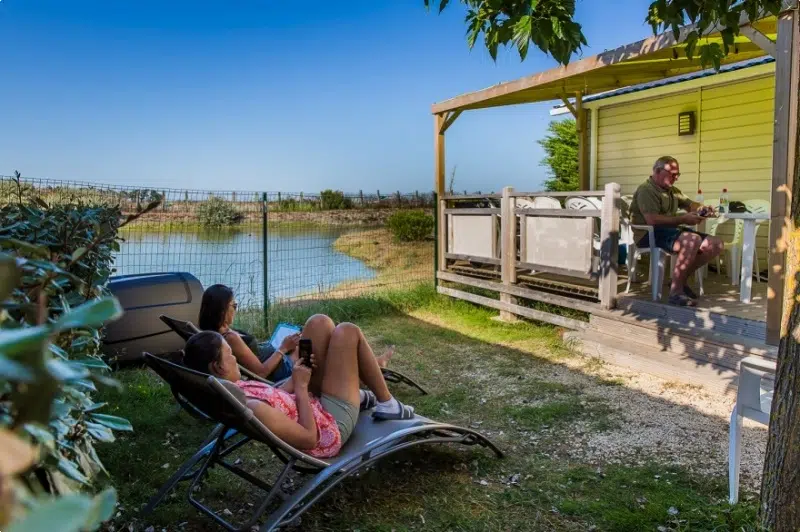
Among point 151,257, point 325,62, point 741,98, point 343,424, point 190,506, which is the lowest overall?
point 190,506

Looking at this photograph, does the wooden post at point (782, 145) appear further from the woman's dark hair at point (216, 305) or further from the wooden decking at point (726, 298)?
the woman's dark hair at point (216, 305)

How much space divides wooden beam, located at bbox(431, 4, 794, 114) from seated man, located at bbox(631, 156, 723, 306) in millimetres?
1070

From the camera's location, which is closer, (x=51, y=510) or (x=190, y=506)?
(x=51, y=510)

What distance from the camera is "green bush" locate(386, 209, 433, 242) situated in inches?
410

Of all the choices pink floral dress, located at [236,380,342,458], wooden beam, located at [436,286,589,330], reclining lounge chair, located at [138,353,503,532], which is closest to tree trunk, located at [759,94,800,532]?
reclining lounge chair, located at [138,353,503,532]

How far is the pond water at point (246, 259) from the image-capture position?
255 inches

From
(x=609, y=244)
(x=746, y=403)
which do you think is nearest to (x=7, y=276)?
(x=746, y=403)

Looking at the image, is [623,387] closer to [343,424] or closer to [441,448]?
[441,448]

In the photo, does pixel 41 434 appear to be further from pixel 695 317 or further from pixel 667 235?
pixel 667 235

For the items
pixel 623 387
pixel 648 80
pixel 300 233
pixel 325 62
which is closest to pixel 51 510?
pixel 623 387

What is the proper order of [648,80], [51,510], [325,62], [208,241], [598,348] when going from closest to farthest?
1. [51,510]
2. [598,348]
3. [208,241]
4. [648,80]
5. [325,62]

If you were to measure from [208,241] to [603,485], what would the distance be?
528cm

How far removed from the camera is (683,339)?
17.0ft

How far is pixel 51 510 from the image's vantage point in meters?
0.29
